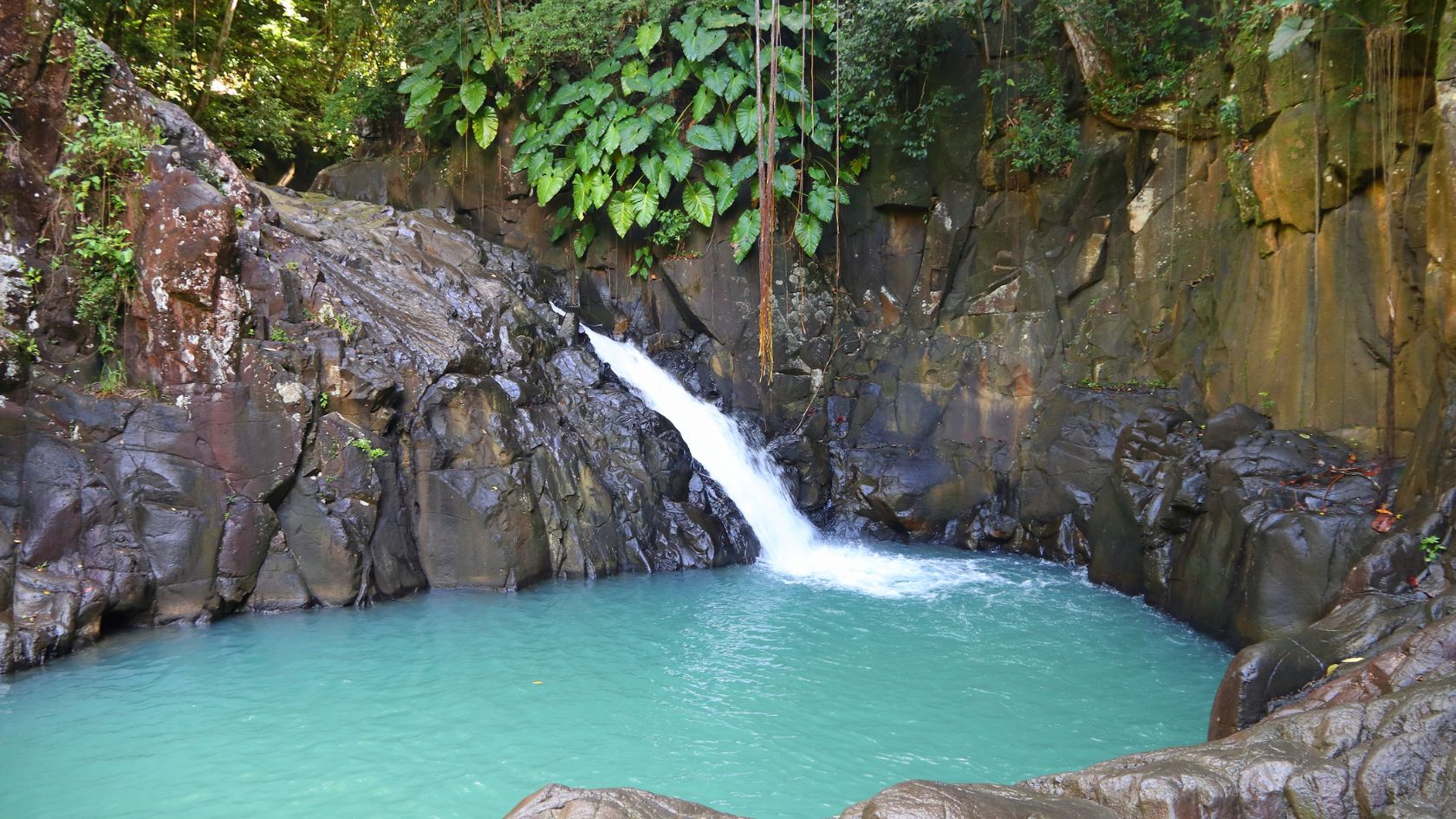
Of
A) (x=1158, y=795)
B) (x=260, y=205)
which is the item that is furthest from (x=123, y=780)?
(x=260, y=205)

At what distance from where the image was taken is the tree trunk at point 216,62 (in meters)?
14.1

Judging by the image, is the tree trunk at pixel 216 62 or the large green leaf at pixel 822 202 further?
the tree trunk at pixel 216 62

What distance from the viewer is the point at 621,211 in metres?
13.4

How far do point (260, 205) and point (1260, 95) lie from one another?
10.3m

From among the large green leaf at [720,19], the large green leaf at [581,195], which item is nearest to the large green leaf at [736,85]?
the large green leaf at [720,19]

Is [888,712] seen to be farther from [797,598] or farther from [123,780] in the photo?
[123,780]

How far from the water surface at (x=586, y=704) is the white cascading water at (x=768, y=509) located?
3.22 ft

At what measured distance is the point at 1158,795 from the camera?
3.64 meters

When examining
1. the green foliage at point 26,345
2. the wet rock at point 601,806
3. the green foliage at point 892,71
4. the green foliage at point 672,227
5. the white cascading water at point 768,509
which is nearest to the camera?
Result: the wet rock at point 601,806

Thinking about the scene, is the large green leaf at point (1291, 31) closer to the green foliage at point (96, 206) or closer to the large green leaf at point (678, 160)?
the large green leaf at point (678, 160)

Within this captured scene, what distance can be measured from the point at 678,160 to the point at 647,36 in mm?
1824

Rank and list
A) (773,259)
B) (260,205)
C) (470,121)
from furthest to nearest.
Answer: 1. (470,121)
2. (773,259)
3. (260,205)

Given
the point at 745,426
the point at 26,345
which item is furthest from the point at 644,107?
the point at 26,345

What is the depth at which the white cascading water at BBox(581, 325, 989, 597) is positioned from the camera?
33.4 ft
